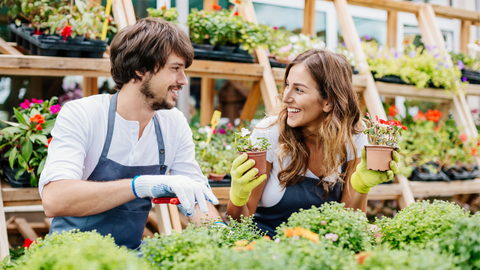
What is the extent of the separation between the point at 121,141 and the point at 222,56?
1264 millimetres

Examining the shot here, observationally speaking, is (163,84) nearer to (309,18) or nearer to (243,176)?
(243,176)

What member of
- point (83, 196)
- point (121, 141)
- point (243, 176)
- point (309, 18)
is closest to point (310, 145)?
point (243, 176)

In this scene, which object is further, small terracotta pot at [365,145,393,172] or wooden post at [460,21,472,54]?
wooden post at [460,21,472,54]

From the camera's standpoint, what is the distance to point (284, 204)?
68.3 inches

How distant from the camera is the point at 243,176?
4.58 ft

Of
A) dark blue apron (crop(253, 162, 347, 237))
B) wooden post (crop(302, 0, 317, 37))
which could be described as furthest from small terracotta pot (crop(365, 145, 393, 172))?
wooden post (crop(302, 0, 317, 37))

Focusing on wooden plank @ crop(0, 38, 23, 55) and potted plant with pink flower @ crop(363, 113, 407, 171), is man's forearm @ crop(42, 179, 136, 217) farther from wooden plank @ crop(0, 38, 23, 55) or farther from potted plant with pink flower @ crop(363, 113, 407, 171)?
wooden plank @ crop(0, 38, 23, 55)

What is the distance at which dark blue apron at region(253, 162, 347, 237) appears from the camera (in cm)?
174

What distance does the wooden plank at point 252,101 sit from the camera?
9.49 feet

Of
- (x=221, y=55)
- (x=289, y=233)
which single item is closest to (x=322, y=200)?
(x=289, y=233)

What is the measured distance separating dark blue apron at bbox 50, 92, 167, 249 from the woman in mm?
399

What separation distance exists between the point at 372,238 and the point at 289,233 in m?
0.36

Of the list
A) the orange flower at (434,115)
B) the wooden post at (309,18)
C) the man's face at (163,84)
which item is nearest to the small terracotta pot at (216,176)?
the man's face at (163,84)

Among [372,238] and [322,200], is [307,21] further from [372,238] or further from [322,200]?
[372,238]
